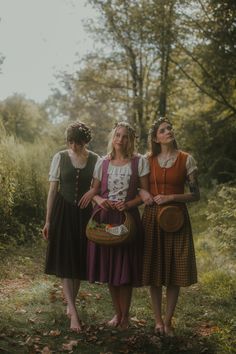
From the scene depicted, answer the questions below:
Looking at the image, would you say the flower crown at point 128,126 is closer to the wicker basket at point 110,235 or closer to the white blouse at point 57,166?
the white blouse at point 57,166

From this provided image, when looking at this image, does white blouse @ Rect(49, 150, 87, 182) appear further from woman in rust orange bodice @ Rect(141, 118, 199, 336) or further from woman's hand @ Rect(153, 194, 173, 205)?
woman's hand @ Rect(153, 194, 173, 205)

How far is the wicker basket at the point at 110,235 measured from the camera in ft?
15.3

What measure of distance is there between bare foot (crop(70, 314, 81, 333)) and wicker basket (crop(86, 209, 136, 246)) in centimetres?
88

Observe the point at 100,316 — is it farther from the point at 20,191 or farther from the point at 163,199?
the point at 20,191

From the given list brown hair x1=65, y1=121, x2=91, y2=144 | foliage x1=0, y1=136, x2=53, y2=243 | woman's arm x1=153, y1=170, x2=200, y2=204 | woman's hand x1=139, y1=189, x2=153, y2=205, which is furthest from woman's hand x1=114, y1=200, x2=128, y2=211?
foliage x1=0, y1=136, x2=53, y2=243

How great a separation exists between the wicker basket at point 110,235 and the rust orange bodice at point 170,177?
39 centimetres

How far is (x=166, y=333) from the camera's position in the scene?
4.95 metres

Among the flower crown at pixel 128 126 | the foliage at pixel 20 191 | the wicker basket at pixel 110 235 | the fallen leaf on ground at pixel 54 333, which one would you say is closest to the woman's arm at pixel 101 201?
the wicker basket at pixel 110 235

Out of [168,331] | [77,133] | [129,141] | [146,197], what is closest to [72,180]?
[77,133]

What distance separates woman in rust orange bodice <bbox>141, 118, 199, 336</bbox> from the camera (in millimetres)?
4828

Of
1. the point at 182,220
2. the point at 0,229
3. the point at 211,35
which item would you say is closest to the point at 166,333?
the point at 182,220

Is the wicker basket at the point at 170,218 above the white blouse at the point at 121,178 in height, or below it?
below

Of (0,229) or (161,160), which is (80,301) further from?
(0,229)

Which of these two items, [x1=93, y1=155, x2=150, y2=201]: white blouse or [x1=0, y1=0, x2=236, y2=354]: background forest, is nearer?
[x1=93, y1=155, x2=150, y2=201]: white blouse
